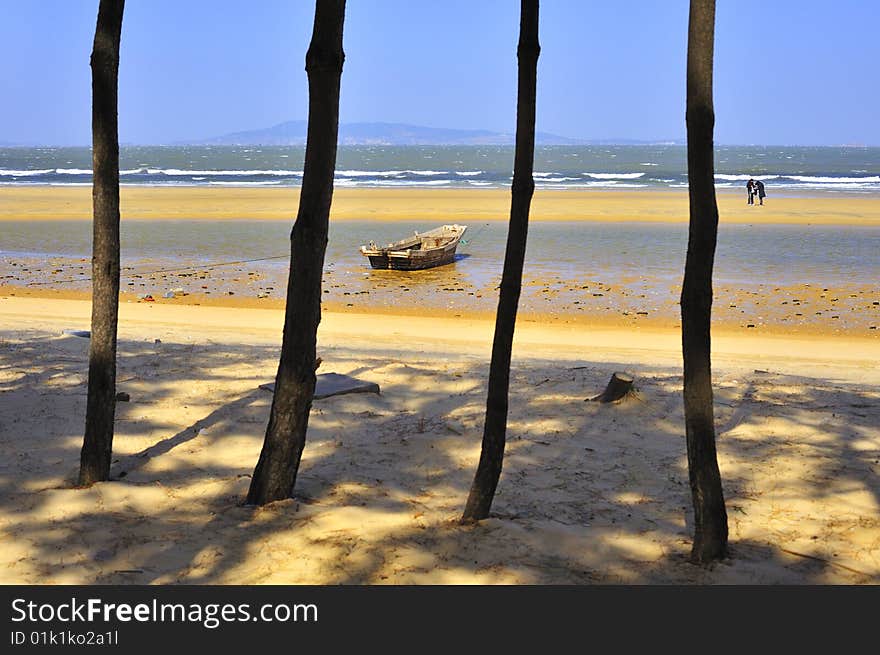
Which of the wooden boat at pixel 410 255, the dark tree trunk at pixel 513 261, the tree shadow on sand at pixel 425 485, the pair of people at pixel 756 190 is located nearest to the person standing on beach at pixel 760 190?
the pair of people at pixel 756 190

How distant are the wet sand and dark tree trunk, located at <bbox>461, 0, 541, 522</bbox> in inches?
1052

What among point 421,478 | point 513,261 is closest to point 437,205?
point 421,478

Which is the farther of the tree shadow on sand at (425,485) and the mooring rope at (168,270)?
the mooring rope at (168,270)

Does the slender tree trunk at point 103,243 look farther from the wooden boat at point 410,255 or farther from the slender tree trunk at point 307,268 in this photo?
the wooden boat at point 410,255

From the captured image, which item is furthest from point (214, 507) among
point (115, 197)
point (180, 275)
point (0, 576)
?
point (180, 275)

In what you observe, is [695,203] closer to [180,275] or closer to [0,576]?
[0,576]

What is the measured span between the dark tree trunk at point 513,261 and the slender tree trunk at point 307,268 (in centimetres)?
85

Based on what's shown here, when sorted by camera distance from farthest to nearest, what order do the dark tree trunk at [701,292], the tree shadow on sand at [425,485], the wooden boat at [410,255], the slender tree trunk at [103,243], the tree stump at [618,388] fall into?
the wooden boat at [410,255] → the tree stump at [618,388] → the slender tree trunk at [103,243] → the tree shadow on sand at [425,485] → the dark tree trunk at [701,292]

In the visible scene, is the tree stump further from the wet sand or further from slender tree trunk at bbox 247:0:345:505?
the wet sand

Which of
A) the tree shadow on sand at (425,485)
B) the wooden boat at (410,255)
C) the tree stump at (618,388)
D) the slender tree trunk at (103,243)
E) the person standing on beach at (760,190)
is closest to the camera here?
the tree shadow on sand at (425,485)

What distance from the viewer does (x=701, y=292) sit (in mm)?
4094

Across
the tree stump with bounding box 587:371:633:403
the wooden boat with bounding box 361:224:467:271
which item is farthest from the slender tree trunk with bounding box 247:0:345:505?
the wooden boat with bounding box 361:224:467:271

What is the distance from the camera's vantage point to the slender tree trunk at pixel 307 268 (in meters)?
4.49
